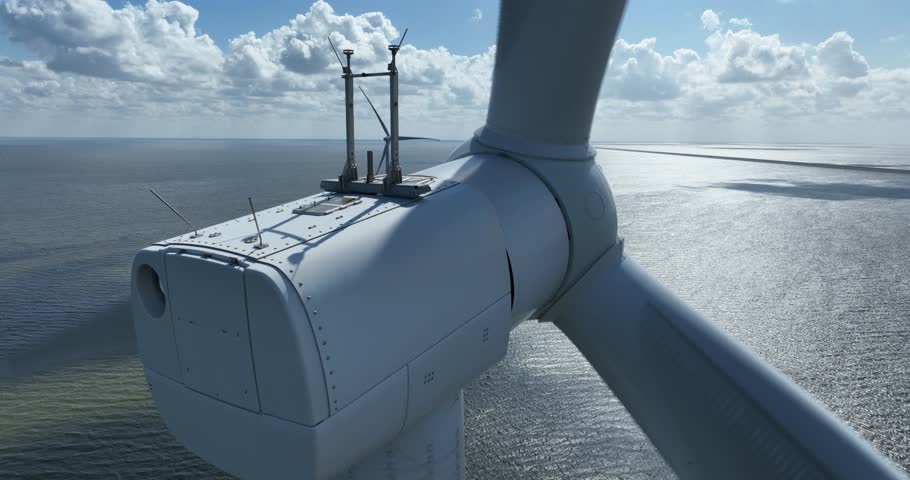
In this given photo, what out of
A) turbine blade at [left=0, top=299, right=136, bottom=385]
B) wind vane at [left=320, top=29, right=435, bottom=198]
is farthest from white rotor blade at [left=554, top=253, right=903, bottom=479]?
turbine blade at [left=0, top=299, right=136, bottom=385]

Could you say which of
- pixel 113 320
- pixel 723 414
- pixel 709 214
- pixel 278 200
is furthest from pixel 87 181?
pixel 723 414

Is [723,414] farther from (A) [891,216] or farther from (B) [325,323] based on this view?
(A) [891,216]

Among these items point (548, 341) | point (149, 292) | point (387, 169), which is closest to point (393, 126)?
point (387, 169)

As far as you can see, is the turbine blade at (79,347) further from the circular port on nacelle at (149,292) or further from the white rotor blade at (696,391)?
the white rotor blade at (696,391)

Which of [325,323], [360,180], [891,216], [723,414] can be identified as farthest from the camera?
[891,216]

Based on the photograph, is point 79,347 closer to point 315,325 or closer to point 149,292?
point 149,292

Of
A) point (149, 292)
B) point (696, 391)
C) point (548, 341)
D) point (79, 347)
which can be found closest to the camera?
point (149, 292)
